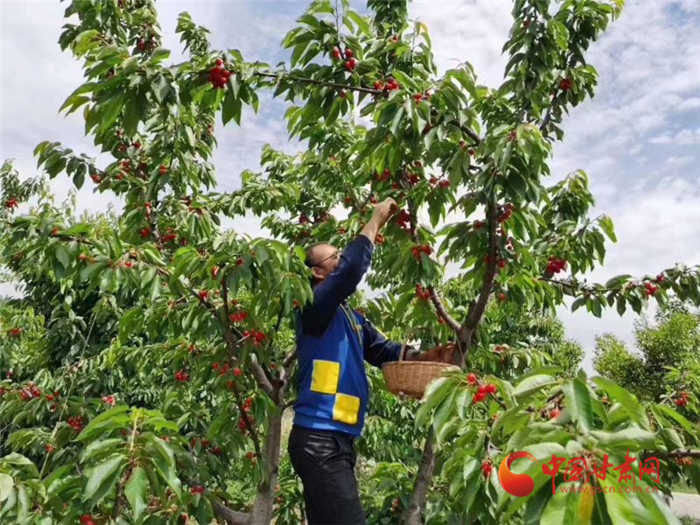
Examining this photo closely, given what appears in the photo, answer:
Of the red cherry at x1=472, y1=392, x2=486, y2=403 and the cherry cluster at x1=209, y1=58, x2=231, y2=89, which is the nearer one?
the red cherry at x1=472, y1=392, x2=486, y2=403

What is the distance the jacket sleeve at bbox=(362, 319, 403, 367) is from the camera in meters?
2.54

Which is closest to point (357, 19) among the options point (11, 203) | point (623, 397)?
point (623, 397)

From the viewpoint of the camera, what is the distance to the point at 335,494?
78.4 inches

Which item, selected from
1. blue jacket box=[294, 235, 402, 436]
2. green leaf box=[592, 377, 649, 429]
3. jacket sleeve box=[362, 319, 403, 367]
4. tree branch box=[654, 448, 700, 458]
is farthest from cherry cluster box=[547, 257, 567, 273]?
green leaf box=[592, 377, 649, 429]

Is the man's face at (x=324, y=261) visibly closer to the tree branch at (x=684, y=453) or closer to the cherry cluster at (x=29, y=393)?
the tree branch at (x=684, y=453)

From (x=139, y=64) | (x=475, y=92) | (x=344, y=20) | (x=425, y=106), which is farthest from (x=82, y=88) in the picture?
(x=475, y=92)

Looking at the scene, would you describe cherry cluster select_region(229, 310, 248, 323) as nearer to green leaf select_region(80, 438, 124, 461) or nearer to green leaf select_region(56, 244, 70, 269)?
green leaf select_region(56, 244, 70, 269)

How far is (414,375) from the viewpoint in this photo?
78.9 inches

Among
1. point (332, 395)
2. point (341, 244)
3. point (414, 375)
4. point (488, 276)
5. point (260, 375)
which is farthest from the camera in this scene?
point (341, 244)

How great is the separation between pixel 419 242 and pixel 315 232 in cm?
118

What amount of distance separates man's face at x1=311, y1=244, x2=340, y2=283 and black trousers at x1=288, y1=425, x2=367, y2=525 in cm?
66

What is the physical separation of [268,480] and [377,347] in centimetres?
87

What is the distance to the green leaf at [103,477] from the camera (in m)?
1.43

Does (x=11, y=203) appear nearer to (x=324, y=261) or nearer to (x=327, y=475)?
(x=324, y=261)
